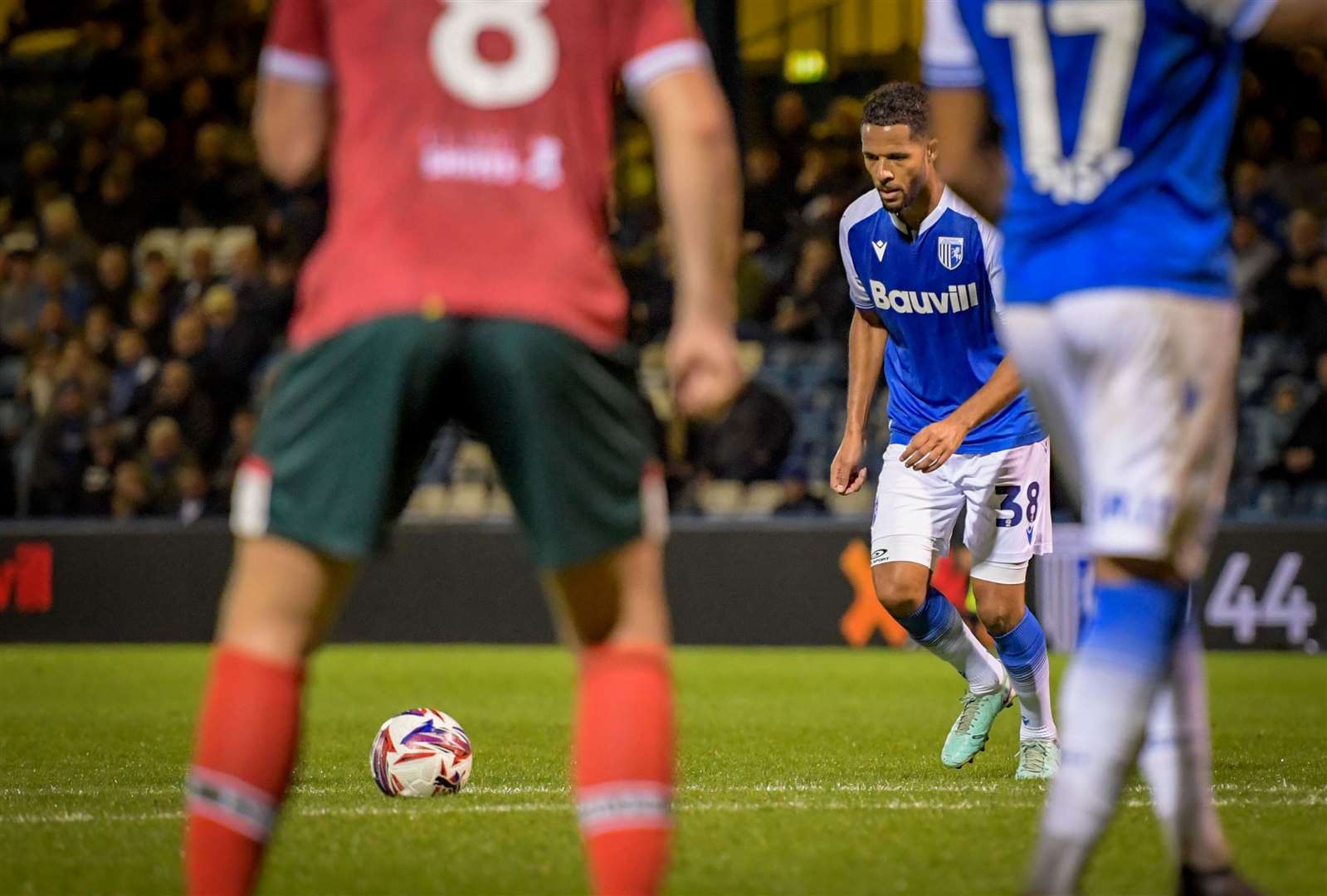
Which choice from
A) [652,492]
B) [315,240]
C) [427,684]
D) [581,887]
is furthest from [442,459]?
[652,492]

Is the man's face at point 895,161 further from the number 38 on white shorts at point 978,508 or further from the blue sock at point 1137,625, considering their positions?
the blue sock at point 1137,625

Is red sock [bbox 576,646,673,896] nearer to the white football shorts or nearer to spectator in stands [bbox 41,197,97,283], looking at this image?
the white football shorts

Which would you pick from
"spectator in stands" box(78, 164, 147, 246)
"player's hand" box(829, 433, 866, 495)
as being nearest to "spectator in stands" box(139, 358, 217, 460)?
"spectator in stands" box(78, 164, 147, 246)

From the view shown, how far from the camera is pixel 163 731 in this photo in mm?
8734

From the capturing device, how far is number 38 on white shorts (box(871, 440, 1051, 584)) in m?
7.32

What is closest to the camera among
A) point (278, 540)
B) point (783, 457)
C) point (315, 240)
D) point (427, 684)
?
point (278, 540)

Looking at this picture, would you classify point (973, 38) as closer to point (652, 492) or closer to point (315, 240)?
point (652, 492)

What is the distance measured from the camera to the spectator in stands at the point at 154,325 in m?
17.9

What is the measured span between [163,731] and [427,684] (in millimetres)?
3074

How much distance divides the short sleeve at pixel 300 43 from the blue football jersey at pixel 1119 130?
1219 mm

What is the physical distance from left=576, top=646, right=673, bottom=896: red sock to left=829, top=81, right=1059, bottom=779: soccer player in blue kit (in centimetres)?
368

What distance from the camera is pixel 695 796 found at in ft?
20.4

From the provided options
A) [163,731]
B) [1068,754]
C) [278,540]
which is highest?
[278,540]

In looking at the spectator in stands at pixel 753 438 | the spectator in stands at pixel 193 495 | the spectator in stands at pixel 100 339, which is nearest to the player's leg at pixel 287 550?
the spectator in stands at pixel 753 438
